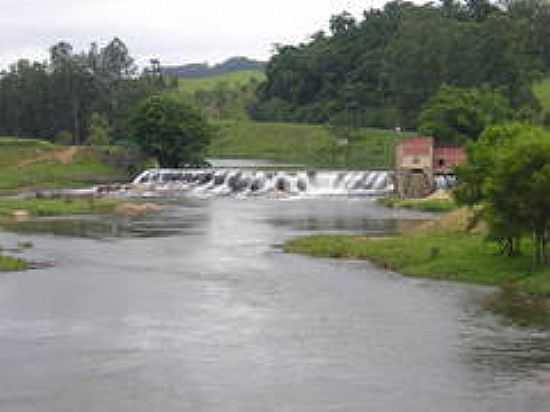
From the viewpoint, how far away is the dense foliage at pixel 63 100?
151875mm

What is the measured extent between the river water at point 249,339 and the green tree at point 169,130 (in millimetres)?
55940

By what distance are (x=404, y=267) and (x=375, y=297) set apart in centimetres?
849

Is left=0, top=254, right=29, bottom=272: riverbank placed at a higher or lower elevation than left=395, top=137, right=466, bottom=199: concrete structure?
lower

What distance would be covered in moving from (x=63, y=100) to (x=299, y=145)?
34.7 metres

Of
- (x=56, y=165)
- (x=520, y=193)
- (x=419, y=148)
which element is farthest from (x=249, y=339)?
(x=56, y=165)

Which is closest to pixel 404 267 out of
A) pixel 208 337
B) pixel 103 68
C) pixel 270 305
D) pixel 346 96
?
pixel 270 305

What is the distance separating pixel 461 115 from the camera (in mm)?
110000

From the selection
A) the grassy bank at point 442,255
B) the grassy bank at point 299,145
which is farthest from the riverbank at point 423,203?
Result: the grassy bank at point 299,145

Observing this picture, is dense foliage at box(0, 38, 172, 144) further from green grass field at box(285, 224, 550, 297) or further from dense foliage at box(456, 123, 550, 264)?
dense foliage at box(456, 123, 550, 264)

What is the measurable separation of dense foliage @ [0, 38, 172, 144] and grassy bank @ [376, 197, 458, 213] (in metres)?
62.0

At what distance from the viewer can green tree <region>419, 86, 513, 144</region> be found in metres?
110

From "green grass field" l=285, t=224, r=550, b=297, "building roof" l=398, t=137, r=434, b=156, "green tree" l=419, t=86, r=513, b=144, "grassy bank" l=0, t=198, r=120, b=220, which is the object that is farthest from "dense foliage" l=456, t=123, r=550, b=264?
"green tree" l=419, t=86, r=513, b=144

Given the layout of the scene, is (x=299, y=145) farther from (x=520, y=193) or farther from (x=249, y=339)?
(x=249, y=339)

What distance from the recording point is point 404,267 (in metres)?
53.9
